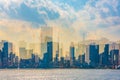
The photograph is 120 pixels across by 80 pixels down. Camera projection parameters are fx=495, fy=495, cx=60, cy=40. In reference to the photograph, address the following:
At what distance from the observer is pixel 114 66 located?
9938 centimetres

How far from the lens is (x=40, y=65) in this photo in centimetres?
9456

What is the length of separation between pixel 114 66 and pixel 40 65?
15.4 metres
